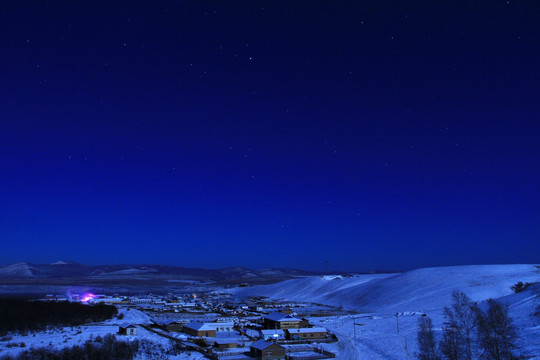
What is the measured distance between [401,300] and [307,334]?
120 ft

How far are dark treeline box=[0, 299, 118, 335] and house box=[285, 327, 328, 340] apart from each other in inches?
1034

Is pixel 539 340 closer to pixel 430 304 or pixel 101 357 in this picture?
pixel 101 357

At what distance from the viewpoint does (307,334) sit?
1645 inches

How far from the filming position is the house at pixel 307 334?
137ft

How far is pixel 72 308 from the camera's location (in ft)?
203

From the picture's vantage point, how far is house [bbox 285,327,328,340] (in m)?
41.6

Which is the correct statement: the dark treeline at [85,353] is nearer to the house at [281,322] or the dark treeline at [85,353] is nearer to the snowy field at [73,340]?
the snowy field at [73,340]

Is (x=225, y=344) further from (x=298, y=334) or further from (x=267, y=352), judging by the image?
(x=298, y=334)

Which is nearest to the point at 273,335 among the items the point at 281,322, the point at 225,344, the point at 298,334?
the point at 298,334

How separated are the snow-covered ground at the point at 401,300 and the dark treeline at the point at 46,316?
Result: 2985cm

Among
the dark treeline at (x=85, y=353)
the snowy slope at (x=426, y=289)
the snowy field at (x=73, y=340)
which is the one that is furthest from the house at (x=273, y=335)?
the snowy slope at (x=426, y=289)

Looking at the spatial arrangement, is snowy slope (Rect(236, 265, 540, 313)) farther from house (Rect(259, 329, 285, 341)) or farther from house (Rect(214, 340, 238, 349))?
house (Rect(214, 340, 238, 349))

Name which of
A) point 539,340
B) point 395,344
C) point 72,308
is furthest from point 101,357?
point 72,308

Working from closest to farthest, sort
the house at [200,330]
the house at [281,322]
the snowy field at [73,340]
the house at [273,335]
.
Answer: the snowy field at [73,340]
the house at [273,335]
the house at [200,330]
the house at [281,322]
